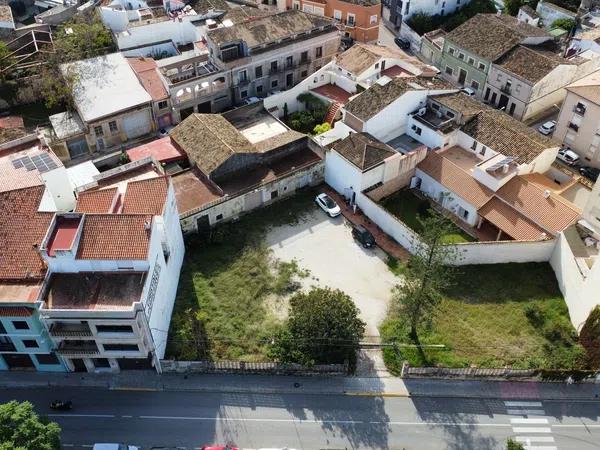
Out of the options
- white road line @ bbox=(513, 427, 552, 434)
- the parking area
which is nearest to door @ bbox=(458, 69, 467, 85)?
the parking area

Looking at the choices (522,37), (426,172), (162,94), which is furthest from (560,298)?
(162,94)

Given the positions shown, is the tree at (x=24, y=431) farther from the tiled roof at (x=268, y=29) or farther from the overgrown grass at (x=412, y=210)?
the tiled roof at (x=268, y=29)

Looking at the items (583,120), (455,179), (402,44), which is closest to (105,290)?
(455,179)

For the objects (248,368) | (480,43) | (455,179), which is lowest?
(248,368)

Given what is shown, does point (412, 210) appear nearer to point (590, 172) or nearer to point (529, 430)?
point (590, 172)

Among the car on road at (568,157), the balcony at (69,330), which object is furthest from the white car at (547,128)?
the balcony at (69,330)

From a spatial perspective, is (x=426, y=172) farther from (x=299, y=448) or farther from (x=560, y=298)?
(x=299, y=448)
